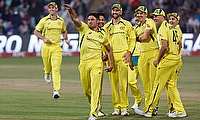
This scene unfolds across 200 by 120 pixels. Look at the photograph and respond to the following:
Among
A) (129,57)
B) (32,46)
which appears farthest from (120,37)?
(32,46)

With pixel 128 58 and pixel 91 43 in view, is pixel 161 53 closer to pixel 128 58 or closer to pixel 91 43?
pixel 128 58

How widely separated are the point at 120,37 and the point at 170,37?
4.20 ft

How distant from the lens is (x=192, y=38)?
3438cm

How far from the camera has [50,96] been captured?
18125 millimetres

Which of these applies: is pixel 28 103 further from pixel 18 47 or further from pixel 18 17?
pixel 18 17

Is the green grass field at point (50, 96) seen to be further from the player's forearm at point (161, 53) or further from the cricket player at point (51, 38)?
the player's forearm at point (161, 53)

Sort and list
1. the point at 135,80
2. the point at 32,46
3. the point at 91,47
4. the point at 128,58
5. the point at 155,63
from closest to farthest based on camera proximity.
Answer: the point at 91,47, the point at 155,63, the point at 128,58, the point at 135,80, the point at 32,46

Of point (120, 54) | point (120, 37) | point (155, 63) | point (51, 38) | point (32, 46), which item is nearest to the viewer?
point (155, 63)

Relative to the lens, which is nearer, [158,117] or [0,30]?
[158,117]

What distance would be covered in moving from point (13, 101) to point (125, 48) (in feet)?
12.8

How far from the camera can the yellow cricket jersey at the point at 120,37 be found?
567 inches

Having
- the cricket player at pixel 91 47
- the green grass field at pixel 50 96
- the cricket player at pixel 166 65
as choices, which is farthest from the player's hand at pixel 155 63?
the green grass field at pixel 50 96

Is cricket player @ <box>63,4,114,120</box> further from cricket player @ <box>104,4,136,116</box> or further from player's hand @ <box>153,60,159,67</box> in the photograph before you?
player's hand @ <box>153,60,159,67</box>

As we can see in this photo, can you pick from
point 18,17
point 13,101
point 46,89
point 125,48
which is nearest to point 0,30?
point 18,17
